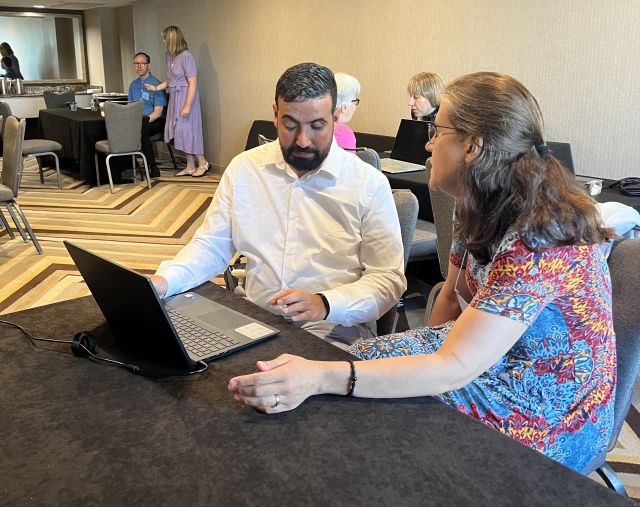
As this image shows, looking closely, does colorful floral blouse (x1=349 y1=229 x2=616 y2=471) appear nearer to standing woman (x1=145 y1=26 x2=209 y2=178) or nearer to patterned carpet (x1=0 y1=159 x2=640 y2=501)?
patterned carpet (x1=0 y1=159 x2=640 y2=501)

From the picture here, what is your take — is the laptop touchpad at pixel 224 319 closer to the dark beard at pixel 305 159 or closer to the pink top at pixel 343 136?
the dark beard at pixel 305 159

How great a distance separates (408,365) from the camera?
102 cm

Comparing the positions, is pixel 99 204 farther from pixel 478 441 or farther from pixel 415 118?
pixel 478 441

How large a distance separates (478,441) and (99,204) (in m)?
5.59

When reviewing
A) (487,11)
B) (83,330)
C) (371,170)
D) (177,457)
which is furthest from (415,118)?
(177,457)

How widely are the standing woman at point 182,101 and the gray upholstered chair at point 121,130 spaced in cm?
86

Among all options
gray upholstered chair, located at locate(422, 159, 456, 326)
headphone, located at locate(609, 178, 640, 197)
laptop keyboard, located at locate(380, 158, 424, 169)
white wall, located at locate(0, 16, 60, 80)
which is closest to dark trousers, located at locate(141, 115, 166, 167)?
laptop keyboard, located at locate(380, 158, 424, 169)

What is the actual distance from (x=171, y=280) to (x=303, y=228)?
0.43m

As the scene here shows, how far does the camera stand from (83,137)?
646 centimetres

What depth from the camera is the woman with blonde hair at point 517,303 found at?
3.36 ft

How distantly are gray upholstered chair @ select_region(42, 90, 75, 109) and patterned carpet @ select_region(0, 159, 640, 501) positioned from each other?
1.02m

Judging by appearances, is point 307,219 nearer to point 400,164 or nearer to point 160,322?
point 160,322

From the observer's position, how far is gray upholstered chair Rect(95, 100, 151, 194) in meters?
6.07

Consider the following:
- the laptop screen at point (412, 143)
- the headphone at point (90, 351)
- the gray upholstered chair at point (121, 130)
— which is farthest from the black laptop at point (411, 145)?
the gray upholstered chair at point (121, 130)
